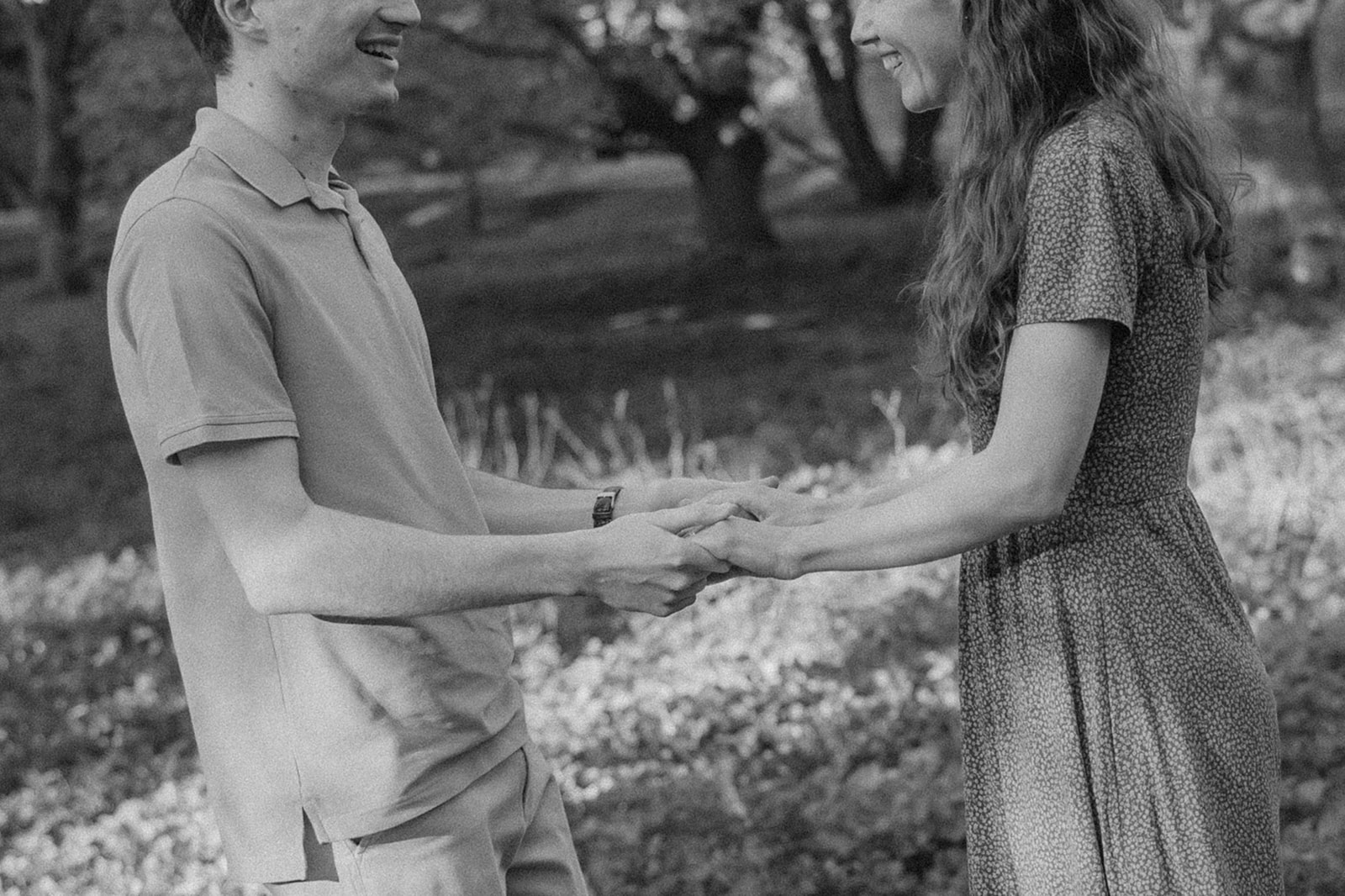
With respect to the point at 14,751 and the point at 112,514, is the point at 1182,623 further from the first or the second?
the point at 112,514

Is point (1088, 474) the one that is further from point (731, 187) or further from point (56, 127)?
point (56, 127)

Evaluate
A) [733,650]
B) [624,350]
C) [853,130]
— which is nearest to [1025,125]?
[733,650]

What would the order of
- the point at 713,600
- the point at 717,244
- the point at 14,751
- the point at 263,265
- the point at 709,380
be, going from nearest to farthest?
1. the point at 263,265
2. the point at 14,751
3. the point at 713,600
4. the point at 709,380
5. the point at 717,244

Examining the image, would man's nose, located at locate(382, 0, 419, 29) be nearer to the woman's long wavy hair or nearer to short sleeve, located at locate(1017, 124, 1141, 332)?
the woman's long wavy hair

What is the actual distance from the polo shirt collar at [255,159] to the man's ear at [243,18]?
12cm

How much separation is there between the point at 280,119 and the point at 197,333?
454mm

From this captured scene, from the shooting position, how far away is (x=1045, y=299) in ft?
7.53

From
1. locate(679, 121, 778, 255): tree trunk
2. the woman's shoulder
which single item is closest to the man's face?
the woman's shoulder

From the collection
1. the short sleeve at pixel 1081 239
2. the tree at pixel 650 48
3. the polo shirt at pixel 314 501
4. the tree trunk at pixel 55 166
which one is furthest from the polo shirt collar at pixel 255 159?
the tree trunk at pixel 55 166

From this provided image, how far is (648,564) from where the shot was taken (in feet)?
8.22

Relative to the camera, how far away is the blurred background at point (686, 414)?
521 centimetres

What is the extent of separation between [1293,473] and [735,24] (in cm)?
755

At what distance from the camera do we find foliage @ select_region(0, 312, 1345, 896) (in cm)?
485

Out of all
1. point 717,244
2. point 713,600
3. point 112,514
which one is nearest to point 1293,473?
point 713,600
